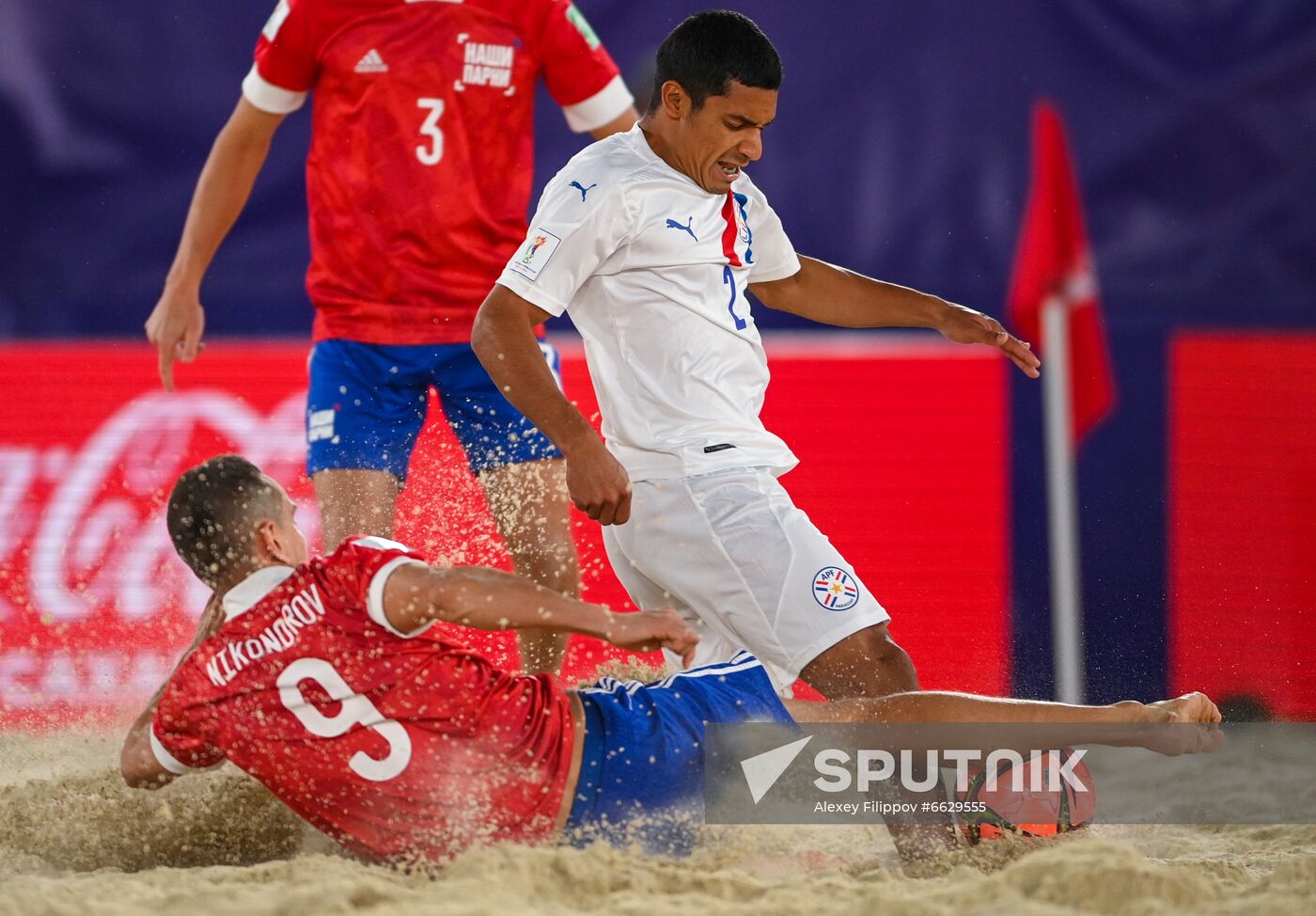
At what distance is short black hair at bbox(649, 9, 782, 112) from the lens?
3766 mm

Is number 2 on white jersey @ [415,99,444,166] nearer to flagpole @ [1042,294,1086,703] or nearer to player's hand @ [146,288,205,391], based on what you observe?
player's hand @ [146,288,205,391]

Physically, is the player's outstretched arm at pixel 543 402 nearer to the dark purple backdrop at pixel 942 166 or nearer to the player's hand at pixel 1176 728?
the player's hand at pixel 1176 728

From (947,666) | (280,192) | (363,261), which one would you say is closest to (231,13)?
(280,192)

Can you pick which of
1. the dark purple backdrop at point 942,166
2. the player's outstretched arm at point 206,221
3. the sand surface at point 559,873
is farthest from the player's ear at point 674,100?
the dark purple backdrop at point 942,166

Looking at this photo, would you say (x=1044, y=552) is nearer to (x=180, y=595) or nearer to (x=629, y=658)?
(x=629, y=658)

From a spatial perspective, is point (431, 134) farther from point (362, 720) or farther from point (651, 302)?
point (362, 720)

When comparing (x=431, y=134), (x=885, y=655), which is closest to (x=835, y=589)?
(x=885, y=655)

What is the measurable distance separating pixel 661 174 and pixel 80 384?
10.8 ft

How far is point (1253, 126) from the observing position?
6922 millimetres

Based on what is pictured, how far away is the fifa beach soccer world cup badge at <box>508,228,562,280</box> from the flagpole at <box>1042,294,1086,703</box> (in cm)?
346

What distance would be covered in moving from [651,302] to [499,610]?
104 centimetres

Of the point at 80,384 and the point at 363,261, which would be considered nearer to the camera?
the point at 363,261

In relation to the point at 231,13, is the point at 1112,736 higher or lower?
lower

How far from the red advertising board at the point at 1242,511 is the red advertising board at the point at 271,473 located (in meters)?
0.81
